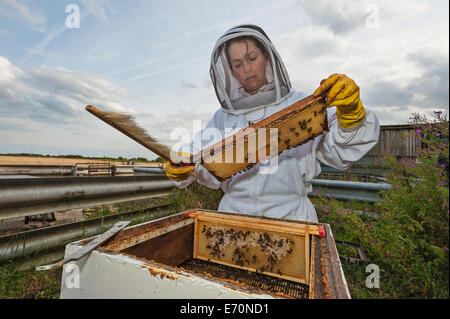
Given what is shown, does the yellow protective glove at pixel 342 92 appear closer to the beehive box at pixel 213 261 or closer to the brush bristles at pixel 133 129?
the beehive box at pixel 213 261

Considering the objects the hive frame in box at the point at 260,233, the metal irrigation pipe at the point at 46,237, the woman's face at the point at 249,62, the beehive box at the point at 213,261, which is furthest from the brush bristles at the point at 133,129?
the metal irrigation pipe at the point at 46,237

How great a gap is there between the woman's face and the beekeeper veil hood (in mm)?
69

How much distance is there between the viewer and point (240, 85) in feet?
8.16

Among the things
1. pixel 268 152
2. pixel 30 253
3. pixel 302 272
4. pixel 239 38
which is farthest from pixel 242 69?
pixel 30 253

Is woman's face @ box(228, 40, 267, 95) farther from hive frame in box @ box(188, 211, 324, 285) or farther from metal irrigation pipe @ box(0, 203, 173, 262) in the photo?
metal irrigation pipe @ box(0, 203, 173, 262)

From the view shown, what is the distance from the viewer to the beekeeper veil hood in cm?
209

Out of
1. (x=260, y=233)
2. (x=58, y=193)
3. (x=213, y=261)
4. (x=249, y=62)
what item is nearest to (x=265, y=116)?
(x=249, y=62)

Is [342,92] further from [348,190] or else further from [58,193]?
[348,190]

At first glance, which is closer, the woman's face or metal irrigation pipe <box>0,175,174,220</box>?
metal irrigation pipe <box>0,175,174,220</box>

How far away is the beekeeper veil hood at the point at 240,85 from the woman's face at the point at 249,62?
2.7 inches

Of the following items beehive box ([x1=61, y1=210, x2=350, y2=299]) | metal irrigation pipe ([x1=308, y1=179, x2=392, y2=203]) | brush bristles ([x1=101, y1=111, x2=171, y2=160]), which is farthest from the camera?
metal irrigation pipe ([x1=308, y1=179, x2=392, y2=203])

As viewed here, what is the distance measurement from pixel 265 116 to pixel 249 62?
1.96 ft

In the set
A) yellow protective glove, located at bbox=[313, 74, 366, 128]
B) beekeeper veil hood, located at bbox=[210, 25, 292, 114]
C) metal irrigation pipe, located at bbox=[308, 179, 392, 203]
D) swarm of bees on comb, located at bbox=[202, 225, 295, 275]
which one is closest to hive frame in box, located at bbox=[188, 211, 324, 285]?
swarm of bees on comb, located at bbox=[202, 225, 295, 275]
